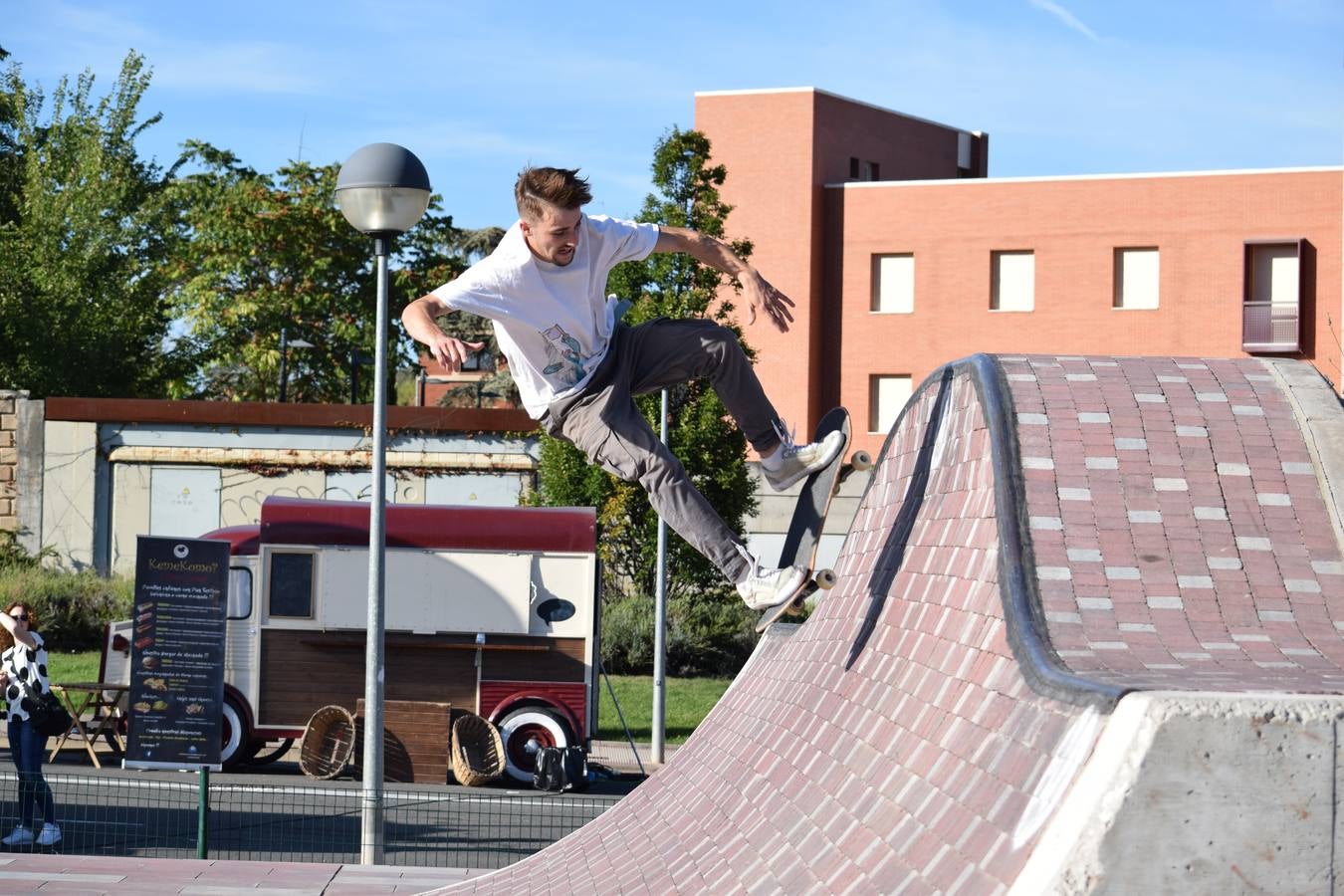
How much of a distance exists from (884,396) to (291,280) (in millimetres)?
14990

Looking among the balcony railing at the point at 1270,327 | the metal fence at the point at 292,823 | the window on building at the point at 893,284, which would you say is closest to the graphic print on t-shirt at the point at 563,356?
the metal fence at the point at 292,823

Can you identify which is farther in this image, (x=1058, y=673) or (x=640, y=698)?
(x=640, y=698)

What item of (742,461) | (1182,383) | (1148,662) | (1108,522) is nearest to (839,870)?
(1148,662)

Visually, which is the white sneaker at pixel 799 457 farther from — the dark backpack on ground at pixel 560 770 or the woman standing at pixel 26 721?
the dark backpack on ground at pixel 560 770

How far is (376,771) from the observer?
9406 millimetres

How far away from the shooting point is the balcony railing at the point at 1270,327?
35219 millimetres

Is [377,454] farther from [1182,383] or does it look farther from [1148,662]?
[1148,662]

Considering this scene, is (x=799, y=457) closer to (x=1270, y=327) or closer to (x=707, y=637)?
(x=707, y=637)

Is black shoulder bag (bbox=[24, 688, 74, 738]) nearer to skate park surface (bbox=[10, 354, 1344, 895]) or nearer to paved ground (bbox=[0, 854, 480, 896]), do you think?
paved ground (bbox=[0, 854, 480, 896])

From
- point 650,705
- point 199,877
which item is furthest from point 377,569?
point 650,705

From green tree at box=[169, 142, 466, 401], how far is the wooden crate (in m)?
→ 20.5

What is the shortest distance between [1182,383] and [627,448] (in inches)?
84.6

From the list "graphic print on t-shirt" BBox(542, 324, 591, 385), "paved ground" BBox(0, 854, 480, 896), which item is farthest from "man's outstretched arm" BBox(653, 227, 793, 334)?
"paved ground" BBox(0, 854, 480, 896)

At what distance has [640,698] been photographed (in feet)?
67.2
